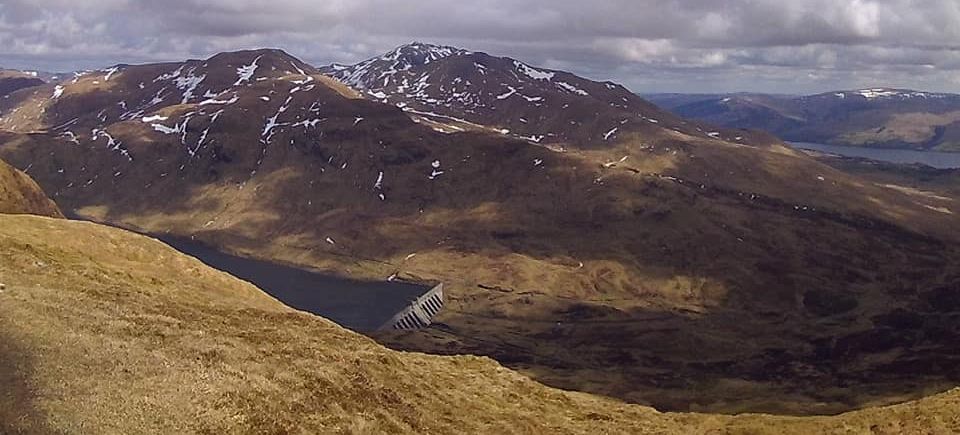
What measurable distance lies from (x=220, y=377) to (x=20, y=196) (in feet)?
470

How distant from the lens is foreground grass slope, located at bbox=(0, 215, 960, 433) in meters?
39.9

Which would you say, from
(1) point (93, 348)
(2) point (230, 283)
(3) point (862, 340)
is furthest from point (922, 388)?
(1) point (93, 348)

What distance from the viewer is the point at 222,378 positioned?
44469 mm

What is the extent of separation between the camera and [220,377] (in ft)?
146

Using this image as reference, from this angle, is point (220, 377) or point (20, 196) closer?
point (220, 377)

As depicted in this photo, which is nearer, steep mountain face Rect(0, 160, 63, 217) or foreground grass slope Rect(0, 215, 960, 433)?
foreground grass slope Rect(0, 215, 960, 433)

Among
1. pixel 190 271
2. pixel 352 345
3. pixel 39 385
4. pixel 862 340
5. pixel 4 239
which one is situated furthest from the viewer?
pixel 862 340

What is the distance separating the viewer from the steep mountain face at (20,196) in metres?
154

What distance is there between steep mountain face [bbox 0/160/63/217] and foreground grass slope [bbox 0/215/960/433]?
88873 mm

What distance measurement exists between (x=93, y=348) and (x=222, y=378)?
7524 millimetres

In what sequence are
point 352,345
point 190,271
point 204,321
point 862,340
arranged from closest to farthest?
point 204,321 → point 352,345 → point 190,271 → point 862,340

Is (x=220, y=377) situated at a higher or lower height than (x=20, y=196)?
higher

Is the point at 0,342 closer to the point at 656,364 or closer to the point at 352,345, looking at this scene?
the point at 352,345

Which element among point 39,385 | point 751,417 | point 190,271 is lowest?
point 751,417
